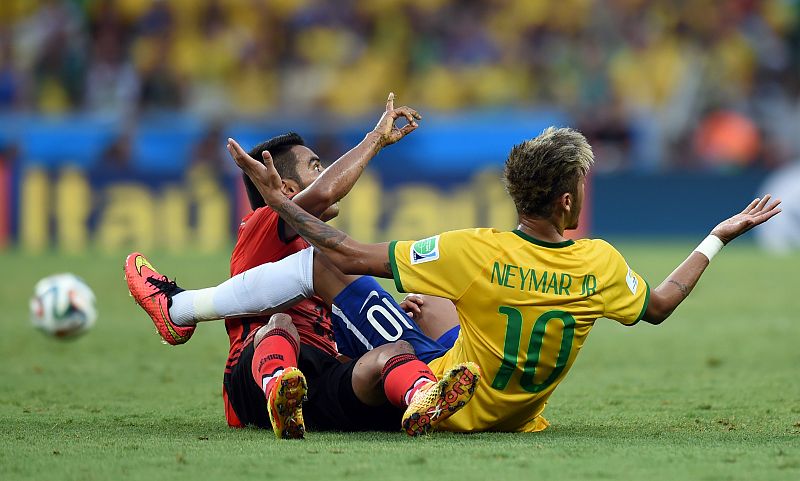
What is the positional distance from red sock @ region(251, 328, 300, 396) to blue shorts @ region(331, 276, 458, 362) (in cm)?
23

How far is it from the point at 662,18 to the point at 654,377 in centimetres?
1416

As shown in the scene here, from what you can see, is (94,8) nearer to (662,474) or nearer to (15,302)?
(15,302)

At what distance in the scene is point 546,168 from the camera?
4.57m

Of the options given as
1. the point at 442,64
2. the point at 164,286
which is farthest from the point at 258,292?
the point at 442,64

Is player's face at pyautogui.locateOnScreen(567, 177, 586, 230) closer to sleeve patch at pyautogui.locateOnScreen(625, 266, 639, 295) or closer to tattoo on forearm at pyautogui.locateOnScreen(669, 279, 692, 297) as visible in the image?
sleeve patch at pyautogui.locateOnScreen(625, 266, 639, 295)

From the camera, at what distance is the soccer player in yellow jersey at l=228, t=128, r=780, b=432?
4598 millimetres

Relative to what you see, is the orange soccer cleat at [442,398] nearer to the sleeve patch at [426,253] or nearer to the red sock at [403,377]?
the red sock at [403,377]

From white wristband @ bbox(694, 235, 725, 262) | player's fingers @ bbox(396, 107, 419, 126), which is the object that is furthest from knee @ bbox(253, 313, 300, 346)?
white wristband @ bbox(694, 235, 725, 262)

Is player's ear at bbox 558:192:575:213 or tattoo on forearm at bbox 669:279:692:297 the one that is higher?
player's ear at bbox 558:192:575:213

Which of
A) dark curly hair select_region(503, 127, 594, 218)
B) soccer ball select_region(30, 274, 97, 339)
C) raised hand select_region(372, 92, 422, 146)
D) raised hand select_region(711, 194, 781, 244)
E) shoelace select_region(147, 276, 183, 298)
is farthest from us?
soccer ball select_region(30, 274, 97, 339)

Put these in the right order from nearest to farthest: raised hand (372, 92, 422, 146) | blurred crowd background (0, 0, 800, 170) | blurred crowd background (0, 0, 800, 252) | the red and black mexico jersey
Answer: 1. raised hand (372, 92, 422, 146)
2. the red and black mexico jersey
3. blurred crowd background (0, 0, 800, 252)
4. blurred crowd background (0, 0, 800, 170)

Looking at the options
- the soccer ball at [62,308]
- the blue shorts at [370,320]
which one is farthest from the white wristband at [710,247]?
the soccer ball at [62,308]

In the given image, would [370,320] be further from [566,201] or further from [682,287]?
[682,287]

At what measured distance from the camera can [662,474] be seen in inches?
157
